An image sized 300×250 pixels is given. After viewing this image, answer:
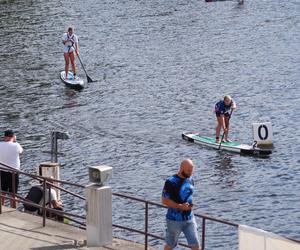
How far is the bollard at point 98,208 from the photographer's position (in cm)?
1638

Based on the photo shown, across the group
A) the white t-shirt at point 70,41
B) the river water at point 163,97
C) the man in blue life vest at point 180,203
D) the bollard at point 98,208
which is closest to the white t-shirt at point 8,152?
the bollard at point 98,208

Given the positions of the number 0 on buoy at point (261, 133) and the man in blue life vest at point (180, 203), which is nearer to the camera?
the man in blue life vest at point (180, 203)

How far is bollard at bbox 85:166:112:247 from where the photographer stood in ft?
53.7

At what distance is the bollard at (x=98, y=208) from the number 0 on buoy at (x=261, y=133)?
1459cm

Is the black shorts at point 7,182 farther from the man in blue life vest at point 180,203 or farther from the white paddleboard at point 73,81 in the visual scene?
the white paddleboard at point 73,81

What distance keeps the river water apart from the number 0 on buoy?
0.52 metres

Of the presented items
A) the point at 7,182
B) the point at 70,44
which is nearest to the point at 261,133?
the point at 7,182

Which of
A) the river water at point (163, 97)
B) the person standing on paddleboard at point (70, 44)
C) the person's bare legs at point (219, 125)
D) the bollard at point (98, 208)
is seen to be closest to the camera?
the bollard at point (98, 208)

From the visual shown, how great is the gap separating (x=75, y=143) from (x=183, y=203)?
17.2 meters

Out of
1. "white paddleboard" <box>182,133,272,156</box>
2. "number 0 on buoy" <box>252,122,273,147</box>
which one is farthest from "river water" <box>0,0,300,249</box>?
"number 0 on buoy" <box>252,122,273,147</box>

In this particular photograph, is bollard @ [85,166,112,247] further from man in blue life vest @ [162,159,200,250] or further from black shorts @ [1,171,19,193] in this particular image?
black shorts @ [1,171,19,193]

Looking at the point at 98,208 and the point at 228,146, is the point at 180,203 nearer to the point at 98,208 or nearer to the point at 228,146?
the point at 98,208

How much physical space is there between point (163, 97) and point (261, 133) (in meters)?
9.33

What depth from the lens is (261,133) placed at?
30.8 metres
